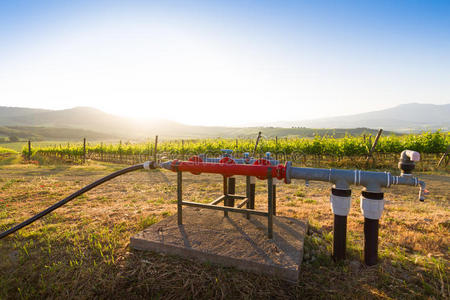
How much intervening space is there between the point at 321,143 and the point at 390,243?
1143 cm

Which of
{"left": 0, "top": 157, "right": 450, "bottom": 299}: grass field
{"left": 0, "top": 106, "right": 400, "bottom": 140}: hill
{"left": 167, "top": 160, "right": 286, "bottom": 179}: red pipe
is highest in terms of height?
{"left": 0, "top": 106, "right": 400, "bottom": 140}: hill

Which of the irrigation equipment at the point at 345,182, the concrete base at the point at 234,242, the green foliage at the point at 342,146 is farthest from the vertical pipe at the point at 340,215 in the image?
the green foliage at the point at 342,146

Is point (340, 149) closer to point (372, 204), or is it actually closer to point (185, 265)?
point (372, 204)

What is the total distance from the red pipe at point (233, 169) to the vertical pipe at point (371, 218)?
0.82m

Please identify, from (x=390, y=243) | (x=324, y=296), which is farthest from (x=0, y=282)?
(x=390, y=243)

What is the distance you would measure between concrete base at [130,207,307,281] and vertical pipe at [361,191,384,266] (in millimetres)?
661

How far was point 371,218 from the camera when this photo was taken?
7.89 ft

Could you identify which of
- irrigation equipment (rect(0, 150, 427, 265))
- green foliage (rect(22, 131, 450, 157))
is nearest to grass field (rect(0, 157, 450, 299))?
irrigation equipment (rect(0, 150, 427, 265))

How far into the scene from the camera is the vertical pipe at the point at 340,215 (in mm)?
2420

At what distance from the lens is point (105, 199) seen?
567 centimetres

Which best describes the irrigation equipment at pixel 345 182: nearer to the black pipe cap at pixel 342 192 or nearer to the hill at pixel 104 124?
the black pipe cap at pixel 342 192

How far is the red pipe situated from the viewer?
8.41ft

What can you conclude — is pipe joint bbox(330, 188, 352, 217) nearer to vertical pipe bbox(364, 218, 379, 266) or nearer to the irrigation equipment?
the irrigation equipment

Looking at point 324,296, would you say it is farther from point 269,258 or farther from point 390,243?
point 390,243
